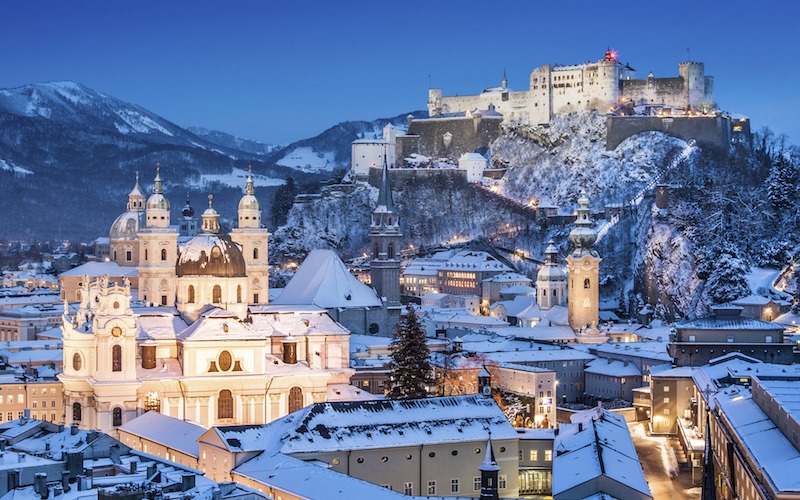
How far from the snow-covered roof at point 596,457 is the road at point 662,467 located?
203 cm

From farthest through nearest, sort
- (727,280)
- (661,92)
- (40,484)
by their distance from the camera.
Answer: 1. (661,92)
2. (727,280)
3. (40,484)

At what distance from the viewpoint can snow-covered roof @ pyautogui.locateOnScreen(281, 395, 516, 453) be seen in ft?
166

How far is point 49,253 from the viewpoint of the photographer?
188 metres

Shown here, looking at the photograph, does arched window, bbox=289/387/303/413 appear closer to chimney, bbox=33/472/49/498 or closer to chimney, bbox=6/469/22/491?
chimney, bbox=6/469/22/491

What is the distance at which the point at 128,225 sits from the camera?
100 m

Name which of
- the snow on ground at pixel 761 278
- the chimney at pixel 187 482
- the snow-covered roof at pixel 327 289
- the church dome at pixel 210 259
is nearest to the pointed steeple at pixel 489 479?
the chimney at pixel 187 482

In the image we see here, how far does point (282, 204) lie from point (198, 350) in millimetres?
76584

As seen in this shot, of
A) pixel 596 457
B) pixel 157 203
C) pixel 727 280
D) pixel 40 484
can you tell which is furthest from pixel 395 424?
pixel 727 280

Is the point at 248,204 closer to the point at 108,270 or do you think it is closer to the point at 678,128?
the point at 108,270

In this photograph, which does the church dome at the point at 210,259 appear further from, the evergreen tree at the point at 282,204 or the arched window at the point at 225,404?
the evergreen tree at the point at 282,204

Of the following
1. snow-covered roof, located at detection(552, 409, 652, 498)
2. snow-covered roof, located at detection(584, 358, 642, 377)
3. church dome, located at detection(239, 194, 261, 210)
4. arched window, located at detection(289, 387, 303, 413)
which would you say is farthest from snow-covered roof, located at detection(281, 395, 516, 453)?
church dome, located at detection(239, 194, 261, 210)

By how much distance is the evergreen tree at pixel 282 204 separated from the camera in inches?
5507

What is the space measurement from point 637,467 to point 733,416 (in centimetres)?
422

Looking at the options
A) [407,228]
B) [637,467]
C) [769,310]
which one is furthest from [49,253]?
[637,467]
